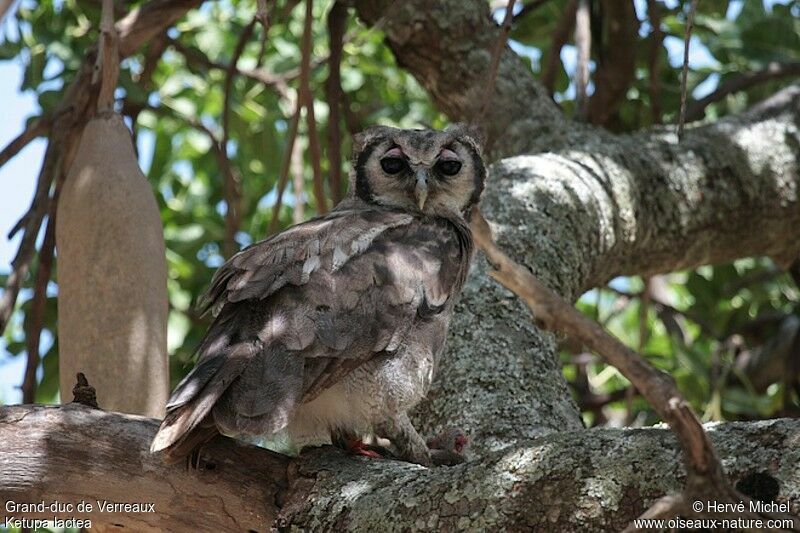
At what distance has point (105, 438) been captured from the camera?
2475 mm

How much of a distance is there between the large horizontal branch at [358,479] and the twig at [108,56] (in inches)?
42.4

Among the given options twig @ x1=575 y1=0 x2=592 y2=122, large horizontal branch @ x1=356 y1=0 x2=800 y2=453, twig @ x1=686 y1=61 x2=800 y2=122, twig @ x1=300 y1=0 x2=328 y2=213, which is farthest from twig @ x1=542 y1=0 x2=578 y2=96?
twig @ x1=300 y1=0 x2=328 y2=213

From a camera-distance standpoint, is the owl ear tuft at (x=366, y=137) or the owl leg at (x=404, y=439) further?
the owl ear tuft at (x=366, y=137)

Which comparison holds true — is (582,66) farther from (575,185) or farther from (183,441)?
(183,441)

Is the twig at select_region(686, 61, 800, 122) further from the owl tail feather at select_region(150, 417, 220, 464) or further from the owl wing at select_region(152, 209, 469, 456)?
the owl tail feather at select_region(150, 417, 220, 464)

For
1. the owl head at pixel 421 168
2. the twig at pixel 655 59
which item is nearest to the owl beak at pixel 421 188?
the owl head at pixel 421 168

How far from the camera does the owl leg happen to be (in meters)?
2.90

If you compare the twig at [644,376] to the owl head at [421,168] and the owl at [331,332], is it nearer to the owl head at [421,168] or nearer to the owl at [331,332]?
the owl at [331,332]

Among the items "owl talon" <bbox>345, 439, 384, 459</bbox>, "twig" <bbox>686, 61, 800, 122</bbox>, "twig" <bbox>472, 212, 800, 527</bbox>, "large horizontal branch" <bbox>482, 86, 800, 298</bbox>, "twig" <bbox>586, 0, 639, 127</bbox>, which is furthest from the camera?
"twig" <bbox>586, 0, 639, 127</bbox>

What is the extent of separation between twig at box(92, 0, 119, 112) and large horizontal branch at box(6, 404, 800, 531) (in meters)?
1.08

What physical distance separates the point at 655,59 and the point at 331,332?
2393 mm

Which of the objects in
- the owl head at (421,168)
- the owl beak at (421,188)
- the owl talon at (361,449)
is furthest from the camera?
the owl head at (421,168)

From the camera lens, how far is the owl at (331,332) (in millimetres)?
2516

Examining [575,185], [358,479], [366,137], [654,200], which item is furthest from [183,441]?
[654,200]
